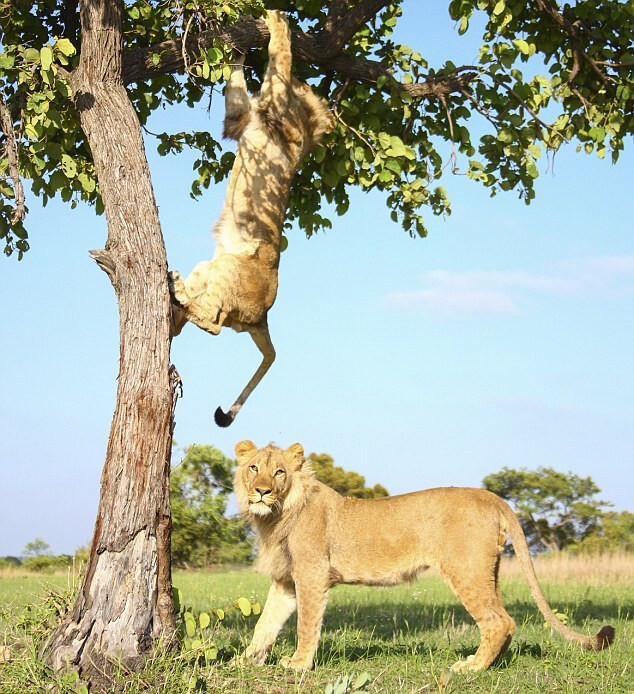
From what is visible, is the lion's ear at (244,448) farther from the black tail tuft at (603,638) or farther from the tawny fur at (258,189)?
the black tail tuft at (603,638)

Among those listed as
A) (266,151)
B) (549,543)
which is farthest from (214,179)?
(549,543)

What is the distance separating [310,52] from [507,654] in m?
5.23

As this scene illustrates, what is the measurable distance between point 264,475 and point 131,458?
3.43ft

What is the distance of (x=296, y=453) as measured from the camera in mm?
6598

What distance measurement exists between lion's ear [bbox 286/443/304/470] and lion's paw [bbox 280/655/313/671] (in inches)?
50.4

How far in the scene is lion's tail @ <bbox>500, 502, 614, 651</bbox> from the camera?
6.43 metres

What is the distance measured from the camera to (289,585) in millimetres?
6609

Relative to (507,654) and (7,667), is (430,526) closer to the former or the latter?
(507,654)

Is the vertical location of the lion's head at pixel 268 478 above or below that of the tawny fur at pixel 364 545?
above

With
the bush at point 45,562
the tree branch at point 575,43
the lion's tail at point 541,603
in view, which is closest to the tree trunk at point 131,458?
the lion's tail at point 541,603

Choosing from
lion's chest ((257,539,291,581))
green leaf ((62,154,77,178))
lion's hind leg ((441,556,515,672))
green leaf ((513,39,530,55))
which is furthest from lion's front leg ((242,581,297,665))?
green leaf ((513,39,530,55))

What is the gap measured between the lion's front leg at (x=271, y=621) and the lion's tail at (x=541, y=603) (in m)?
1.57

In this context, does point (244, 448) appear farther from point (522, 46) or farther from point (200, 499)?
point (200, 499)

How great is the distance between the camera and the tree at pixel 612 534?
2003 centimetres
